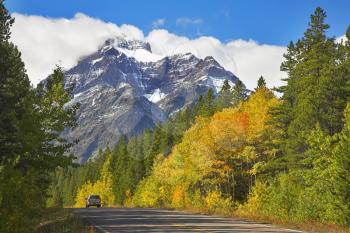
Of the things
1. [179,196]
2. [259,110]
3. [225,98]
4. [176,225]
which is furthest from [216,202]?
[225,98]

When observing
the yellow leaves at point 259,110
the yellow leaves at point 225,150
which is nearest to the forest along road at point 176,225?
the yellow leaves at point 225,150

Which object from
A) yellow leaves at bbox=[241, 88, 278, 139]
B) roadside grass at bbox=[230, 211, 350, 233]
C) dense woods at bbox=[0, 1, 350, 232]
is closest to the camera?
roadside grass at bbox=[230, 211, 350, 233]

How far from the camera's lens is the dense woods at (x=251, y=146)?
23088mm

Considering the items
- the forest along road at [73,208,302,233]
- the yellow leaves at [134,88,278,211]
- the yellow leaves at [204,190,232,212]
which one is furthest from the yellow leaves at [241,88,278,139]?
the forest along road at [73,208,302,233]

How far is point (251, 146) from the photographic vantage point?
46.1 metres

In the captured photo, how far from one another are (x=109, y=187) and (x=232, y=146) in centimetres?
7059

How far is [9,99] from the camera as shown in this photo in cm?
2625

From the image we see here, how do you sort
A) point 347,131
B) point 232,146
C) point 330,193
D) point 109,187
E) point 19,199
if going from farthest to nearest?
point 109,187 → point 232,146 → point 347,131 → point 330,193 → point 19,199

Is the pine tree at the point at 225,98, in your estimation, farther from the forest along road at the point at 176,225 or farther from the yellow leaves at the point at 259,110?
A: the forest along road at the point at 176,225

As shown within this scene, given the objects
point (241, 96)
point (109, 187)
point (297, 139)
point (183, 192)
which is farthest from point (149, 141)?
point (297, 139)

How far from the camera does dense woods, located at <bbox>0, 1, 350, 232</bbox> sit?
75.7 ft

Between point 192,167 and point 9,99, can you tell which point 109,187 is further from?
point 9,99

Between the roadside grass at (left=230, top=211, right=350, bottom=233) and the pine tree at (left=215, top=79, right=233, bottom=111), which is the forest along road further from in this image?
the pine tree at (left=215, top=79, right=233, bottom=111)

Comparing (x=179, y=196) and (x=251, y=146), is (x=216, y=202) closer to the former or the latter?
(x=251, y=146)
